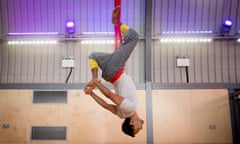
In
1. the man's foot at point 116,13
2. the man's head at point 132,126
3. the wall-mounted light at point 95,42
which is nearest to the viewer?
the man's foot at point 116,13

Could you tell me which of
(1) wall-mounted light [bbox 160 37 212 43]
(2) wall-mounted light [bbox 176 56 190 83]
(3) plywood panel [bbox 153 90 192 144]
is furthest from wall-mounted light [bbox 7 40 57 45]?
(2) wall-mounted light [bbox 176 56 190 83]

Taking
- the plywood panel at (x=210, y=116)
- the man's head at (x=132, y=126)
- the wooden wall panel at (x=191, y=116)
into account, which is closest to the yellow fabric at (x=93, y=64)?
the man's head at (x=132, y=126)

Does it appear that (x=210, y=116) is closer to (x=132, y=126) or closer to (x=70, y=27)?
(x=132, y=126)

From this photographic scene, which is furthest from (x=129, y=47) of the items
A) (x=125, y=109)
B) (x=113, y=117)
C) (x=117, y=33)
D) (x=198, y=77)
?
(x=198, y=77)

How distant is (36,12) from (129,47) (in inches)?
201

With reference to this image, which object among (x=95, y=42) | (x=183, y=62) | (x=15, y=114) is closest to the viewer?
(x=15, y=114)

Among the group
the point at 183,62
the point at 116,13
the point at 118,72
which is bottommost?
the point at 118,72

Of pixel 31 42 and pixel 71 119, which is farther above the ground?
pixel 31 42

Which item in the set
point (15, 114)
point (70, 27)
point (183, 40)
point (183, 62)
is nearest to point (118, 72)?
point (70, 27)

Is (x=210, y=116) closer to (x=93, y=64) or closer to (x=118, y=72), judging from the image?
(x=118, y=72)

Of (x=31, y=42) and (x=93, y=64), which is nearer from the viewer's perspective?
(x=93, y=64)

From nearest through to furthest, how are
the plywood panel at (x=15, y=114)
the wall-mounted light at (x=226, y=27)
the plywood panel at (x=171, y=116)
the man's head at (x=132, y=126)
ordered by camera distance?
1. the man's head at (x=132, y=126)
2. the plywood panel at (x=171, y=116)
3. the plywood panel at (x=15, y=114)
4. the wall-mounted light at (x=226, y=27)

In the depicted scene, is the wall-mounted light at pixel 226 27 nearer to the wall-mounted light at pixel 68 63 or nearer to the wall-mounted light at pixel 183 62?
the wall-mounted light at pixel 183 62

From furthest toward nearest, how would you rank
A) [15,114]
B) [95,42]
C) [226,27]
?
[95,42] → [226,27] → [15,114]
